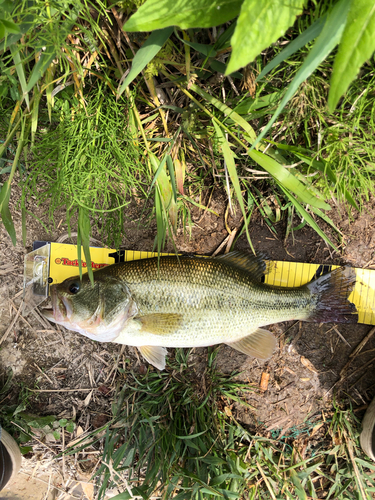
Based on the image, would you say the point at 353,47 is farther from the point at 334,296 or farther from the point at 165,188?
the point at 334,296

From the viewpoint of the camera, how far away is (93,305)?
2322 mm

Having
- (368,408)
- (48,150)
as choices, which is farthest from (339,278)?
(48,150)

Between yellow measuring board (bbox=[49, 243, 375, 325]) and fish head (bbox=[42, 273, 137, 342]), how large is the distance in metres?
0.40

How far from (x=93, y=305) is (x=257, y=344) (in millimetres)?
1353

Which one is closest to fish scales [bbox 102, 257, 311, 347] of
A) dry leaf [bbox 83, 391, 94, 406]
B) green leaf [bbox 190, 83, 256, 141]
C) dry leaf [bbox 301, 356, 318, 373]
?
dry leaf [bbox 301, 356, 318, 373]

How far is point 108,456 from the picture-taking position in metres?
2.54

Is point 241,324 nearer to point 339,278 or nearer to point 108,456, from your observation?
point 339,278

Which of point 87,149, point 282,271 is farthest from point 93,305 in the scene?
point 282,271

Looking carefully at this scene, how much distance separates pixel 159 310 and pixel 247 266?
0.83 meters

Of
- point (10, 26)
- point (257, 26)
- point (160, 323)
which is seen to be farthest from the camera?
point (160, 323)

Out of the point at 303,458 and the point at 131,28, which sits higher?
the point at 131,28

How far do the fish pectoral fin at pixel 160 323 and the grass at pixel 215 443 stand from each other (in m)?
0.48

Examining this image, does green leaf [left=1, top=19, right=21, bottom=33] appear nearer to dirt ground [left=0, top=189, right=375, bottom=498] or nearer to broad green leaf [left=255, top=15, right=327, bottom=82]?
broad green leaf [left=255, top=15, right=327, bottom=82]

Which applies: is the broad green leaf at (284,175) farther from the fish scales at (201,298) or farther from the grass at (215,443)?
the grass at (215,443)
